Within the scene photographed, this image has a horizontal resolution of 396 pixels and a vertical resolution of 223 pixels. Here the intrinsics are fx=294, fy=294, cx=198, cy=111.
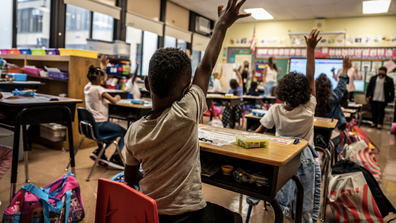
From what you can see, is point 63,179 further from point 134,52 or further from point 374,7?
point 374,7

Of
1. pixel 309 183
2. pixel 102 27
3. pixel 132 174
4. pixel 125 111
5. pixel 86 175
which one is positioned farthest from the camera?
→ pixel 102 27

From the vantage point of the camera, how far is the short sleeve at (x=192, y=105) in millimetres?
957

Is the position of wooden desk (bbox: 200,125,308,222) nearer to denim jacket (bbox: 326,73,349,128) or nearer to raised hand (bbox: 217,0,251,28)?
raised hand (bbox: 217,0,251,28)

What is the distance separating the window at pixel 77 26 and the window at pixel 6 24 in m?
1.04

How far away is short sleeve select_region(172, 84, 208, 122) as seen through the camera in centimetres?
96

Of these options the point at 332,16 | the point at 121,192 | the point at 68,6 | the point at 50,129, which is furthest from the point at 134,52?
the point at 121,192

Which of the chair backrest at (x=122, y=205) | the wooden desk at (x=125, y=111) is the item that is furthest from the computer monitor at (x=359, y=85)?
the chair backrest at (x=122, y=205)

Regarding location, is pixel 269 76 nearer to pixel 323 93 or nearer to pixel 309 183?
pixel 323 93

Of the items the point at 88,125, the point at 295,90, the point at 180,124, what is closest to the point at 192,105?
the point at 180,124

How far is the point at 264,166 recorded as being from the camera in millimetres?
1451

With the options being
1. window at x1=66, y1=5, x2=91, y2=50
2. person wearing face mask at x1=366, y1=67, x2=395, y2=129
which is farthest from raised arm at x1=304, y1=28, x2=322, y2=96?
person wearing face mask at x1=366, y1=67, x2=395, y2=129

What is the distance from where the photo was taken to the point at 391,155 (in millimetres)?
4535

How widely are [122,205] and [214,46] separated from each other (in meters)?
0.66

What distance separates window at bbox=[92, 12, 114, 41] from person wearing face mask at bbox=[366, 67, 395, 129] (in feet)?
22.4
